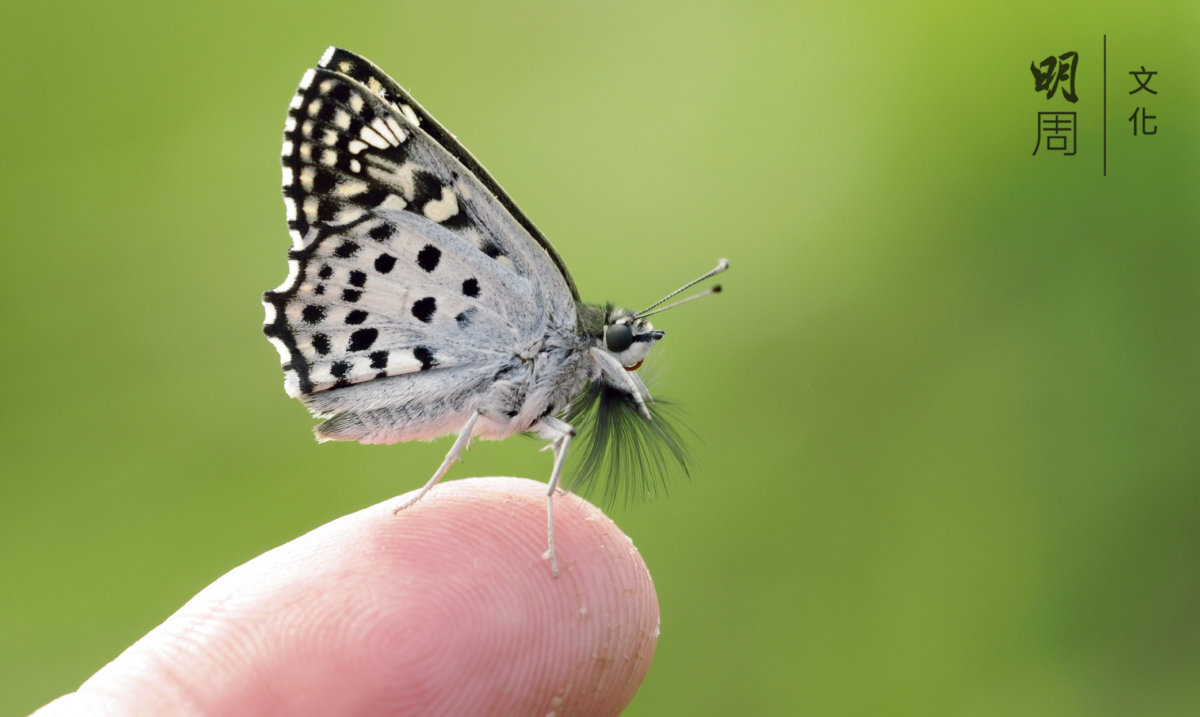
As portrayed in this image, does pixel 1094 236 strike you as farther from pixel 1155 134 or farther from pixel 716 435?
pixel 716 435

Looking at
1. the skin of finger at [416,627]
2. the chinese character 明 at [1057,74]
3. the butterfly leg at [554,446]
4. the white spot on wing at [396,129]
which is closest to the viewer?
the skin of finger at [416,627]

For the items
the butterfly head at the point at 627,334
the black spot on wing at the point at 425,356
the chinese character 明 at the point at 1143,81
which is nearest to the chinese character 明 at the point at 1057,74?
the chinese character 明 at the point at 1143,81

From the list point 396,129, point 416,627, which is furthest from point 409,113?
point 416,627

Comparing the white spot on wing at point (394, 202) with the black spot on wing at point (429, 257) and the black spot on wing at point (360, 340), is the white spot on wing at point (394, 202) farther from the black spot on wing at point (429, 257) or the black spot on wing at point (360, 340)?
the black spot on wing at point (360, 340)

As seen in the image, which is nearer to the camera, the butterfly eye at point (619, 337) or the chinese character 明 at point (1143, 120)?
the butterfly eye at point (619, 337)

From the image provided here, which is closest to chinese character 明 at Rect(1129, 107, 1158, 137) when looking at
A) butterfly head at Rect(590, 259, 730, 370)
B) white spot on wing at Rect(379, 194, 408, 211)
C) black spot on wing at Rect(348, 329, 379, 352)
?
butterfly head at Rect(590, 259, 730, 370)

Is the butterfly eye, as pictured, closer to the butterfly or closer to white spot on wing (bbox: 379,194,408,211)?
the butterfly

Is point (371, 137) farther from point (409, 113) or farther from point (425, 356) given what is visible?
point (425, 356)
